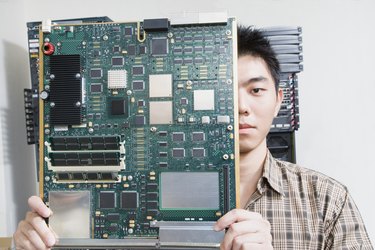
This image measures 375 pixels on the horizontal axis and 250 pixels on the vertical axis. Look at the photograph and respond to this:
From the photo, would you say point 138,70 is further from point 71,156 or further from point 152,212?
point 152,212

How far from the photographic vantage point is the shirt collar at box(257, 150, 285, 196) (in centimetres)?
143

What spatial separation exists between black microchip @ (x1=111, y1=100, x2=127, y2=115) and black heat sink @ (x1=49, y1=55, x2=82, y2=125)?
0.11 meters

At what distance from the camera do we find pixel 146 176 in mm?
1209

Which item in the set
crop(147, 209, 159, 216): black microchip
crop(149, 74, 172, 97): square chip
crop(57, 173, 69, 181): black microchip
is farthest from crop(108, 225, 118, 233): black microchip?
crop(149, 74, 172, 97): square chip

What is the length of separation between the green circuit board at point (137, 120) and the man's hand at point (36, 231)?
0.17 feet

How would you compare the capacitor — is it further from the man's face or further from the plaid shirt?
the plaid shirt

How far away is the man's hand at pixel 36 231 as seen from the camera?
113 cm

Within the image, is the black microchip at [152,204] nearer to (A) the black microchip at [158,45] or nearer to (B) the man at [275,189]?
(B) the man at [275,189]

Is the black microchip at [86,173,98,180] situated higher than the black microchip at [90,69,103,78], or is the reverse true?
the black microchip at [90,69,103,78]

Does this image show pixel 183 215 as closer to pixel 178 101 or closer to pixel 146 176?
pixel 146 176

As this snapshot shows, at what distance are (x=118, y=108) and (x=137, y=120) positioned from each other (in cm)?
8

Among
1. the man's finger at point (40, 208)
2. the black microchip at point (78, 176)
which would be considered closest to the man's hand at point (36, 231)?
the man's finger at point (40, 208)

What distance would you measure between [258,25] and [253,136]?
1.13 metres

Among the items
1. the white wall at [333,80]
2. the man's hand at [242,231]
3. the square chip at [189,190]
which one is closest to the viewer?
the man's hand at [242,231]
